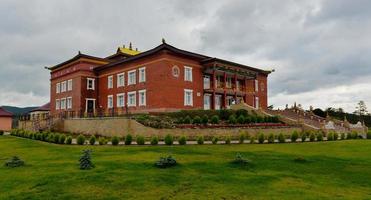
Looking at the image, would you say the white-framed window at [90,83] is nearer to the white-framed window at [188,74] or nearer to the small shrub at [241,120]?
the white-framed window at [188,74]

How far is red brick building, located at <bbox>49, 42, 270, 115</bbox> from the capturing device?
31438 mm

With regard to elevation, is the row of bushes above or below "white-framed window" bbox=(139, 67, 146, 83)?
below

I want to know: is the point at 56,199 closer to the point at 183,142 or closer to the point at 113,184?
the point at 113,184

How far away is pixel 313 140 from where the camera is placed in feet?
70.3

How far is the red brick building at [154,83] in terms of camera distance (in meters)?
31.4

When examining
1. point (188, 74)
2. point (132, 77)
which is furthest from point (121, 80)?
point (188, 74)

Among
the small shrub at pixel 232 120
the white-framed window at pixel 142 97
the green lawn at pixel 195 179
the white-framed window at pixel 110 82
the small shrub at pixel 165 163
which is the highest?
the white-framed window at pixel 110 82

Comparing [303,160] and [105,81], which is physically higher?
[105,81]

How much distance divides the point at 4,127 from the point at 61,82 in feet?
37.5

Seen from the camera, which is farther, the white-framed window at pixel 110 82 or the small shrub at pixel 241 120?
the white-framed window at pixel 110 82

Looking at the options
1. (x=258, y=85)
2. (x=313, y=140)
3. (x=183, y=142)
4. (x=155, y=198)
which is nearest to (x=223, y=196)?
(x=155, y=198)

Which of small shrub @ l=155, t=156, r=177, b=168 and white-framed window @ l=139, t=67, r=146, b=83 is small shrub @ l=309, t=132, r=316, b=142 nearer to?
small shrub @ l=155, t=156, r=177, b=168

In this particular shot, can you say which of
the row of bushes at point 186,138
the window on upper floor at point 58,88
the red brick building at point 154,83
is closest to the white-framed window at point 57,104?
the red brick building at point 154,83

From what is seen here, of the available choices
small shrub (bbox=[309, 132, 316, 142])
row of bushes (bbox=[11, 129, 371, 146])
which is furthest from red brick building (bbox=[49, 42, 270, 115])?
small shrub (bbox=[309, 132, 316, 142])
